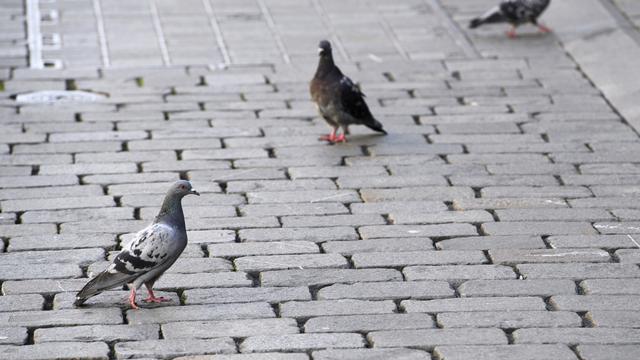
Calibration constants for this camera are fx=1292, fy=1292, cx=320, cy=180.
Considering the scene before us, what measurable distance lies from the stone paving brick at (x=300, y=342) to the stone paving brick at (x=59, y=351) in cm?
66

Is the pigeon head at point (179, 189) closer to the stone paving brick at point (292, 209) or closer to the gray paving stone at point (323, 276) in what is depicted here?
the gray paving stone at point (323, 276)

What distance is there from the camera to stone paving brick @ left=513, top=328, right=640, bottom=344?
6.03 meters

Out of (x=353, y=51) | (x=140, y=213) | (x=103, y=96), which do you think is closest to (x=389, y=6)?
(x=353, y=51)

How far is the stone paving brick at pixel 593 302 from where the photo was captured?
645 centimetres

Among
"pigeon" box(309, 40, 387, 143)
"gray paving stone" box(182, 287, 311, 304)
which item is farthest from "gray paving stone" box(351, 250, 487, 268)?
"pigeon" box(309, 40, 387, 143)

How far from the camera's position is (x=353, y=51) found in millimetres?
11648

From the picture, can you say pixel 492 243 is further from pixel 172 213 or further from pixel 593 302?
pixel 172 213

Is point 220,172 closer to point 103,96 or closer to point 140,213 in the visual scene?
point 140,213

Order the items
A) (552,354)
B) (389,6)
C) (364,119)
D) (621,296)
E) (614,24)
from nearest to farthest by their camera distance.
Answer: (552,354)
(621,296)
(364,119)
(614,24)
(389,6)

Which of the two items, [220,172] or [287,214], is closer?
[287,214]

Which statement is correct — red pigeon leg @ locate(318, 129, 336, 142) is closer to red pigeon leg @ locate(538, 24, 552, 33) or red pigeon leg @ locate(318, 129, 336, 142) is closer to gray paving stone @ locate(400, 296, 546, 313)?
gray paving stone @ locate(400, 296, 546, 313)

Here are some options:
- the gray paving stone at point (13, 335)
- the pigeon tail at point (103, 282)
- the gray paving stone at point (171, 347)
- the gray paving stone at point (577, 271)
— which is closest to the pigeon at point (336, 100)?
the gray paving stone at point (577, 271)

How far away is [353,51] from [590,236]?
4611mm

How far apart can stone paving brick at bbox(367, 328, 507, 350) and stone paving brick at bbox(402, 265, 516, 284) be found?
0.70m
